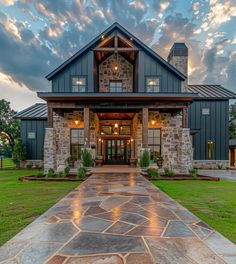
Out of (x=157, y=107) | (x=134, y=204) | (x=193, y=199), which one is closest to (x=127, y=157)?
(x=157, y=107)

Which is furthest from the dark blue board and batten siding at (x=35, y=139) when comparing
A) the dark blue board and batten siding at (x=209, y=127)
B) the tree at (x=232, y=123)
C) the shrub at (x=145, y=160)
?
the tree at (x=232, y=123)

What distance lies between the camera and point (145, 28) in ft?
82.2

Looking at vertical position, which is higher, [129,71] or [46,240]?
[129,71]

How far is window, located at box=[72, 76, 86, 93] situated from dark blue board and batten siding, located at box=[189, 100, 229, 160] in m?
9.20

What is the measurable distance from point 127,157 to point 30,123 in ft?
30.2

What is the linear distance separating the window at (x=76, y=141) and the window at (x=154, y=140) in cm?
510

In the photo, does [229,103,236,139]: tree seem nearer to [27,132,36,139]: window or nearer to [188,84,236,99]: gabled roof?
[188,84,236,99]: gabled roof

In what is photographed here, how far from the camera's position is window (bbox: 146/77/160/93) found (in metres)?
14.1

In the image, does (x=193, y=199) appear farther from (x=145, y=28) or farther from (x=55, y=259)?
(x=145, y=28)

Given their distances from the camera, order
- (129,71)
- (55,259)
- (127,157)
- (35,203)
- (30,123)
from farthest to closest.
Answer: (30,123) < (127,157) < (129,71) < (35,203) < (55,259)

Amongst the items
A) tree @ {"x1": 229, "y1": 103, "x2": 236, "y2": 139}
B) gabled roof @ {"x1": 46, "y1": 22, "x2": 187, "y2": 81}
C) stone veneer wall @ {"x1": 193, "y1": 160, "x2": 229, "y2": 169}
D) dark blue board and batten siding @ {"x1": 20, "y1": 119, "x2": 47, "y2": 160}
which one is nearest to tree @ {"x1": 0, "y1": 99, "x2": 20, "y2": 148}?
dark blue board and batten siding @ {"x1": 20, "y1": 119, "x2": 47, "y2": 160}

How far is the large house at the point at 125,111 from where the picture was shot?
12.0 meters

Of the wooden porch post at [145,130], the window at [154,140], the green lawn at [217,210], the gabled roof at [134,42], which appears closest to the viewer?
the green lawn at [217,210]

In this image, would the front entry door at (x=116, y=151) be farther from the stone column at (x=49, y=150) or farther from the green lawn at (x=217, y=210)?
the green lawn at (x=217, y=210)
